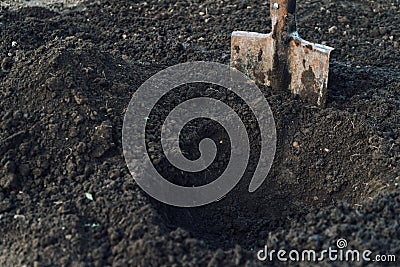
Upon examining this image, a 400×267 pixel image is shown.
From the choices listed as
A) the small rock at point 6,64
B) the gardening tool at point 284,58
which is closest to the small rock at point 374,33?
the gardening tool at point 284,58

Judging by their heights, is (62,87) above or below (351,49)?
above

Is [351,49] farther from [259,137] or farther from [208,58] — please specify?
[259,137]

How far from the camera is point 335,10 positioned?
5750 mm

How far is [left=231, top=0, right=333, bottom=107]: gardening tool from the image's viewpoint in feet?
13.7

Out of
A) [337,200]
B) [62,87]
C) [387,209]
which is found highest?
[62,87]

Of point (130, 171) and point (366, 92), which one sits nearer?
point (130, 171)

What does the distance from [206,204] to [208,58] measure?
1558 mm

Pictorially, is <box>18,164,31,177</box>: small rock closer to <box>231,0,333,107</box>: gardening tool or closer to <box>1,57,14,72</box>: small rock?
<box>1,57,14,72</box>: small rock

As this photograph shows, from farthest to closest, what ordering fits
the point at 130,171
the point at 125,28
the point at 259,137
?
1. the point at 125,28
2. the point at 259,137
3. the point at 130,171

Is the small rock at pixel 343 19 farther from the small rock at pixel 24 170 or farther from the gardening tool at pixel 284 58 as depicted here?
the small rock at pixel 24 170

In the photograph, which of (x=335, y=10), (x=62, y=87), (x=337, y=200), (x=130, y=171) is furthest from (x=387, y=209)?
(x=335, y=10)

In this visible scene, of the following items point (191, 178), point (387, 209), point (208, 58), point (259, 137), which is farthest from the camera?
point (208, 58)

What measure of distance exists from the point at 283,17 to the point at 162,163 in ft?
4.24

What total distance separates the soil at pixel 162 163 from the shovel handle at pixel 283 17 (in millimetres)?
427
